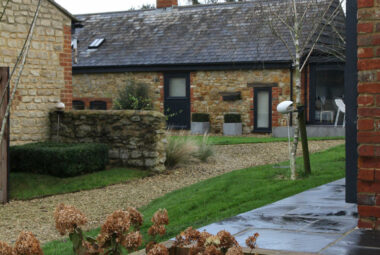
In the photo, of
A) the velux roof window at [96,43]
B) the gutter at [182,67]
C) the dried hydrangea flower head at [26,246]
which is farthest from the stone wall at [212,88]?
the dried hydrangea flower head at [26,246]

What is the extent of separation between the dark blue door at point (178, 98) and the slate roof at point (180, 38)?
0.74 meters

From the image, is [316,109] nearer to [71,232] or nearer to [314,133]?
[314,133]

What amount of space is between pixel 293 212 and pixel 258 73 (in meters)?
16.3

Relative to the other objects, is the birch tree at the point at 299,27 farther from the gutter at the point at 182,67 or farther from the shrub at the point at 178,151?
the shrub at the point at 178,151

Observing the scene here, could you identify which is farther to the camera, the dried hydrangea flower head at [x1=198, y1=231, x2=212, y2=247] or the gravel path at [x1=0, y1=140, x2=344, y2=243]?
the gravel path at [x1=0, y1=140, x2=344, y2=243]

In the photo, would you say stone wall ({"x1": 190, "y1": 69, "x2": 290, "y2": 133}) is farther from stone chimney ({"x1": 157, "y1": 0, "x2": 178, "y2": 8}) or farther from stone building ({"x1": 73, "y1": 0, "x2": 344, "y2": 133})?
stone chimney ({"x1": 157, "y1": 0, "x2": 178, "y2": 8})

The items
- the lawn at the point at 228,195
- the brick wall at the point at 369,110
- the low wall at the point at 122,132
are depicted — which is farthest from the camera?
the low wall at the point at 122,132

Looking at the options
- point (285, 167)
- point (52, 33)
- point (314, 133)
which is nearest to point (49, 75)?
point (52, 33)

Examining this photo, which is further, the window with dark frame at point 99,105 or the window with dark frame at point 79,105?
the window with dark frame at point 79,105

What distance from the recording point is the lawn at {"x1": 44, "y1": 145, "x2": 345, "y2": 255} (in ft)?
24.6

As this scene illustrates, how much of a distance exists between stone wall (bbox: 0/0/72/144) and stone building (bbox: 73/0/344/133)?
6.10m

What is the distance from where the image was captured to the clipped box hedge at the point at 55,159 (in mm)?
11766

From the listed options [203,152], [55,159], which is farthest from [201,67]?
[55,159]

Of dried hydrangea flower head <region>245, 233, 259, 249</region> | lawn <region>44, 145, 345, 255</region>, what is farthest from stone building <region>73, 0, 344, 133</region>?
dried hydrangea flower head <region>245, 233, 259, 249</region>
